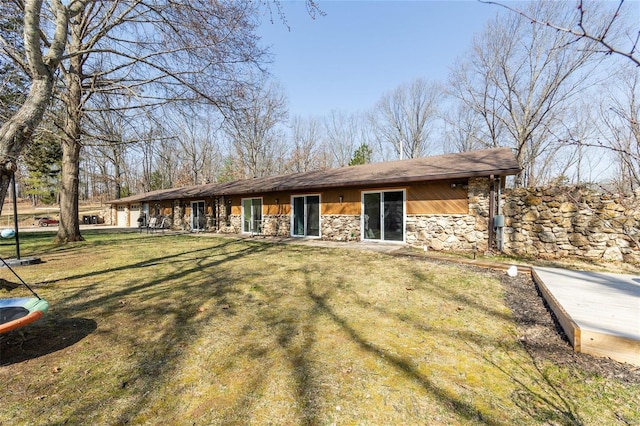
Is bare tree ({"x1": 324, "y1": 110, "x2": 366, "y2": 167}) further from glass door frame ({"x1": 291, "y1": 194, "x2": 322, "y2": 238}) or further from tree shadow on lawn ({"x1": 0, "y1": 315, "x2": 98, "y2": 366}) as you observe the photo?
tree shadow on lawn ({"x1": 0, "y1": 315, "x2": 98, "y2": 366})

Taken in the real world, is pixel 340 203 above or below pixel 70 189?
below

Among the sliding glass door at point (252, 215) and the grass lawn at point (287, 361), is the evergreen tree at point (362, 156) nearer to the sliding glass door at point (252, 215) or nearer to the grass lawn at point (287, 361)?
the sliding glass door at point (252, 215)

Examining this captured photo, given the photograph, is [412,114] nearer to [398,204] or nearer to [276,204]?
[276,204]

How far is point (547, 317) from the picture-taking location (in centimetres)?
374

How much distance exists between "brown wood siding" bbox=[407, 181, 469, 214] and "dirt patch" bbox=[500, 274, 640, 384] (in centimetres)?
423

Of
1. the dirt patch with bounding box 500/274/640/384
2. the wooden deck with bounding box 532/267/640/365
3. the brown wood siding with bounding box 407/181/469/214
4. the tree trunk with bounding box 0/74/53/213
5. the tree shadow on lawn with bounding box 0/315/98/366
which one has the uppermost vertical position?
the tree trunk with bounding box 0/74/53/213

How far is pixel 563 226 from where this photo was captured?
25.0ft

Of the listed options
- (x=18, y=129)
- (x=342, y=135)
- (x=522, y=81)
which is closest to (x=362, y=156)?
(x=342, y=135)

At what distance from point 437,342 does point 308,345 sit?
139 centimetres

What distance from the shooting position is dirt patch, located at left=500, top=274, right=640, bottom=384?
2.62 metres

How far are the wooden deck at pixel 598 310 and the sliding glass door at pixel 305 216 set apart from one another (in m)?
7.71

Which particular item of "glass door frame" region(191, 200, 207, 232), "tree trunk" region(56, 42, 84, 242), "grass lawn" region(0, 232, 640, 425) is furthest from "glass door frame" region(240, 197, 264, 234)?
"grass lawn" region(0, 232, 640, 425)

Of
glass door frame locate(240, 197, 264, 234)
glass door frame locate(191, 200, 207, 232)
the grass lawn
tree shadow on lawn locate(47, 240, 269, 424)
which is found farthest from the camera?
glass door frame locate(191, 200, 207, 232)

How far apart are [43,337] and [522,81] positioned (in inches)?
900
